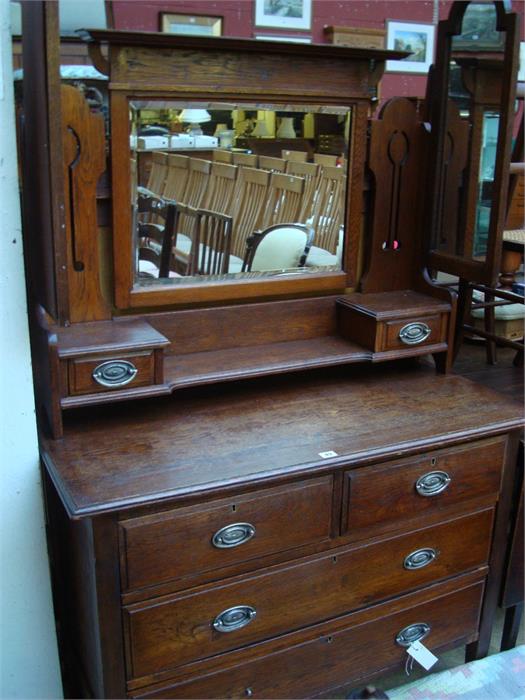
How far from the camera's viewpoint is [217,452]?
1.45 m

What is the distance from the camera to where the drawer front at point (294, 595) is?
54.9 inches

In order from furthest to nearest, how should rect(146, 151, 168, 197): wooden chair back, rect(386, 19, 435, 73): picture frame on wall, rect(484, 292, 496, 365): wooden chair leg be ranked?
1. rect(386, 19, 435, 73): picture frame on wall
2. rect(484, 292, 496, 365): wooden chair leg
3. rect(146, 151, 168, 197): wooden chair back

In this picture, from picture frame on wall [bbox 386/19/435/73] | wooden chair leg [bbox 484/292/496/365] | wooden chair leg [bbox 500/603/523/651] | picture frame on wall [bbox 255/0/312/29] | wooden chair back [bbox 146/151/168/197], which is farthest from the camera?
picture frame on wall [bbox 386/19/435/73]

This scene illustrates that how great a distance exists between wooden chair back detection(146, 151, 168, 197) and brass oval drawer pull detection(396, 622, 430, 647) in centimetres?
113

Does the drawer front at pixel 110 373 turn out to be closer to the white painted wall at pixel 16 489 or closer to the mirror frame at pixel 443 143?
the white painted wall at pixel 16 489

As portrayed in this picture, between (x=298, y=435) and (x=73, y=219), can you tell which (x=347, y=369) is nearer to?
(x=298, y=435)

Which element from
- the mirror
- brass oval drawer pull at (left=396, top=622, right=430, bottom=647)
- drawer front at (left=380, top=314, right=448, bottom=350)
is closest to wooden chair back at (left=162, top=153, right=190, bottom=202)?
the mirror

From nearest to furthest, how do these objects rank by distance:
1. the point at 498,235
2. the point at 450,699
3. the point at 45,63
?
the point at 45,63
the point at 498,235
the point at 450,699

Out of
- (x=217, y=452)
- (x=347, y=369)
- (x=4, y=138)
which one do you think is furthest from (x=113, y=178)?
(x=347, y=369)

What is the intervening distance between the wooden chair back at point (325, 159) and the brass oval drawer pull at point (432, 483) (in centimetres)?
75

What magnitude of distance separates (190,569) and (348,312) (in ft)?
2.47

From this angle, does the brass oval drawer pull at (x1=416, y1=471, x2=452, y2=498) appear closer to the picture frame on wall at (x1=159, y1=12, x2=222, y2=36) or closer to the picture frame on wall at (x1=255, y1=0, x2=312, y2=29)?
the picture frame on wall at (x1=159, y1=12, x2=222, y2=36)

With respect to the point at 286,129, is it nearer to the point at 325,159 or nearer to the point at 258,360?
the point at 325,159

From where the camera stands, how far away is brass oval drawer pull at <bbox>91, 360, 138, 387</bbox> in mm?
1462
